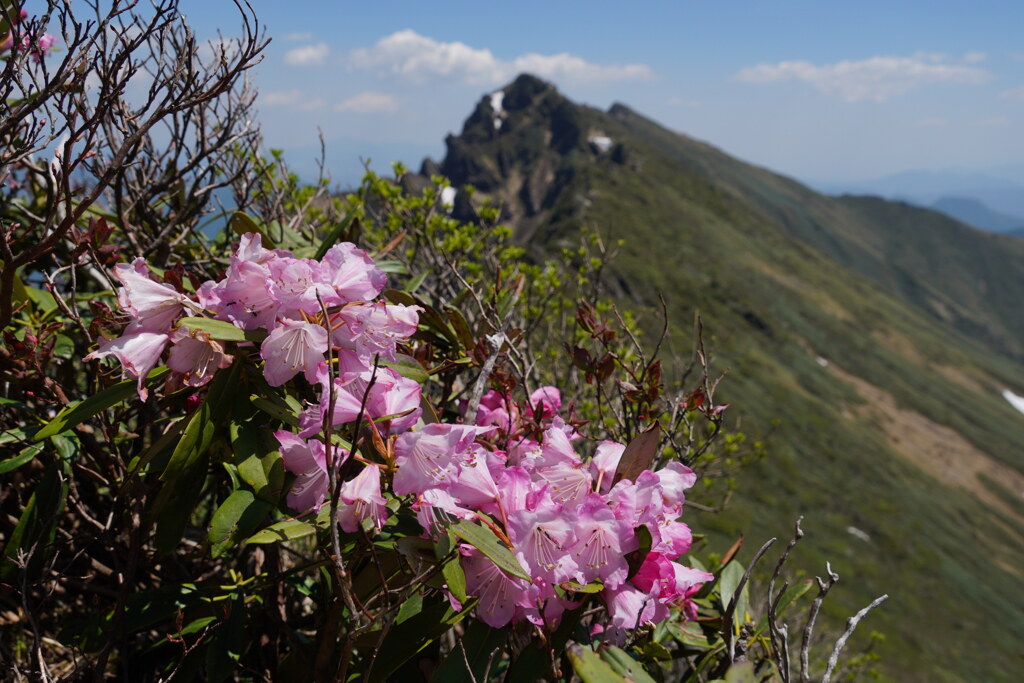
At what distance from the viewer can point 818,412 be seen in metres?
40.0

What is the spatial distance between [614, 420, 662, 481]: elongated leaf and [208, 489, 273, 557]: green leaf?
0.65 meters

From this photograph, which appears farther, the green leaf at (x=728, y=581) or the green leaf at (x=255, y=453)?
the green leaf at (x=728, y=581)

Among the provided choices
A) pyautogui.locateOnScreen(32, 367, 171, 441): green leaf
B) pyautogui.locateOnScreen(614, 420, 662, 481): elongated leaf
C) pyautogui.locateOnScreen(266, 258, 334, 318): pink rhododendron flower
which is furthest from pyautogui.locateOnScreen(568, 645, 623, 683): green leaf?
pyautogui.locateOnScreen(32, 367, 171, 441): green leaf

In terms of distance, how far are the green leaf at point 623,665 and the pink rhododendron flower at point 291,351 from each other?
0.73m

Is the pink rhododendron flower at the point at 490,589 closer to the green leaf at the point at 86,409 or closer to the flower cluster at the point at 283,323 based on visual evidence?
the flower cluster at the point at 283,323

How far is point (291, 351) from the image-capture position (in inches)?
47.4

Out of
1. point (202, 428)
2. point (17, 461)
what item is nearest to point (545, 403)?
point (202, 428)

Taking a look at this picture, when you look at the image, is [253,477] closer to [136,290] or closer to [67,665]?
[136,290]

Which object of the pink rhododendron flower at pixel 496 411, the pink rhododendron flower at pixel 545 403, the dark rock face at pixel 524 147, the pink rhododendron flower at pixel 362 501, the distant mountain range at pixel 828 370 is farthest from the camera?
the dark rock face at pixel 524 147

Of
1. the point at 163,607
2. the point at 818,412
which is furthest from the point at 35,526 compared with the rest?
the point at 818,412

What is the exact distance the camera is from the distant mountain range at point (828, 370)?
2708 centimetres

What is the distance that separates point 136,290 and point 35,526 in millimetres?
666

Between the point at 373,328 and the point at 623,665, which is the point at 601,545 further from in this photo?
the point at 373,328

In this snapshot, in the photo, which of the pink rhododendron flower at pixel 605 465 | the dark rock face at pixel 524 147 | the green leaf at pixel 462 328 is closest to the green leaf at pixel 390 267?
the green leaf at pixel 462 328
